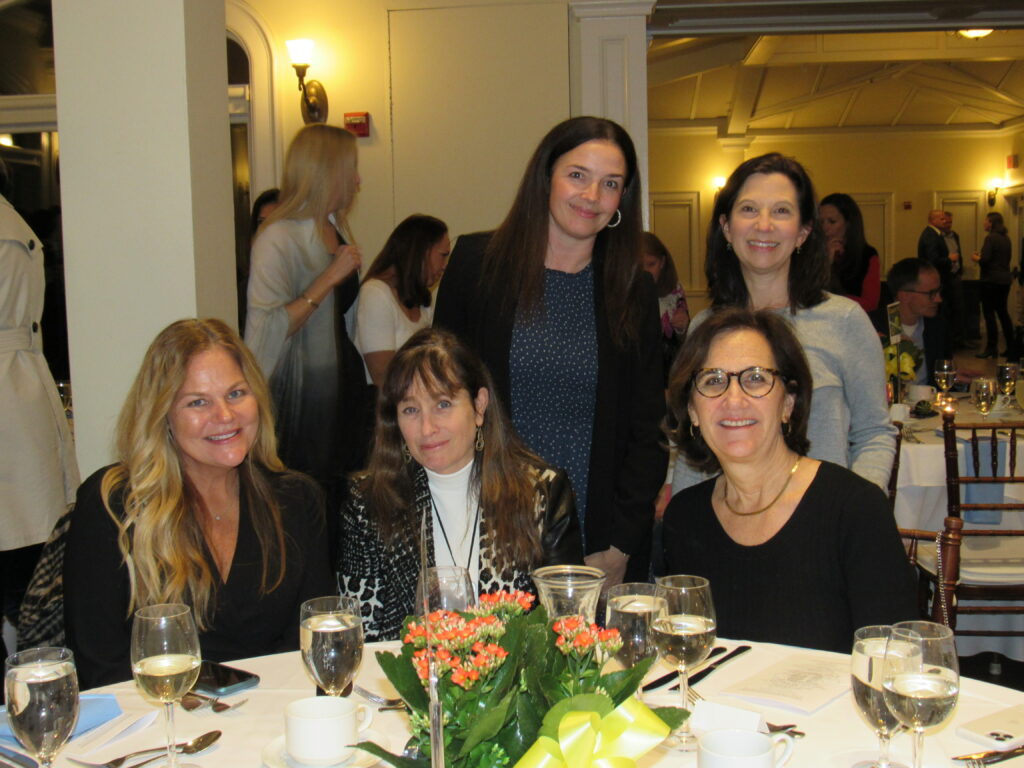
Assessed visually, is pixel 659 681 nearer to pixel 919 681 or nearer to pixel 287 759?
pixel 919 681

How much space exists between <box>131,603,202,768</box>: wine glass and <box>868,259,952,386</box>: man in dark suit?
4.24 metres

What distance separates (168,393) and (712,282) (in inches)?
54.7

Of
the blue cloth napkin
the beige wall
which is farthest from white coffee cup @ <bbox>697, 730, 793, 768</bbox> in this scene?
the beige wall

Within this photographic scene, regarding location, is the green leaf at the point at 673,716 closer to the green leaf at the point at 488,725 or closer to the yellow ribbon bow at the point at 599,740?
the yellow ribbon bow at the point at 599,740

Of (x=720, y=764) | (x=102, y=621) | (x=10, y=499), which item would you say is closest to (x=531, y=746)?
(x=720, y=764)

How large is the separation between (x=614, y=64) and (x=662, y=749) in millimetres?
5111

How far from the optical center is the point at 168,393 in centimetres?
204

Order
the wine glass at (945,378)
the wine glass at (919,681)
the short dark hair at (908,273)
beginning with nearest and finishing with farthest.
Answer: the wine glass at (919,681) → the wine glass at (945,378) → the short dark hair at (908,273)

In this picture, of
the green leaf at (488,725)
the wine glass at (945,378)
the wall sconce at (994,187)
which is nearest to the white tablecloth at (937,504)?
the wine glass at (945,378)

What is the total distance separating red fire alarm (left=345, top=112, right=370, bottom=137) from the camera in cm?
605

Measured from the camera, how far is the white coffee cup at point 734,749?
100cm

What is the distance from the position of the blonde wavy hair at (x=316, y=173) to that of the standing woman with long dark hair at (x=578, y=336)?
725 millimetres

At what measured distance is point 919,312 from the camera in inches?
201

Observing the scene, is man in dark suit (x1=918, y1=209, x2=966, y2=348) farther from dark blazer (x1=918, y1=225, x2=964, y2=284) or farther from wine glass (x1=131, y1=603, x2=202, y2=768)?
wine glass (x1=131, y1=603, x2=202, y2=768)
